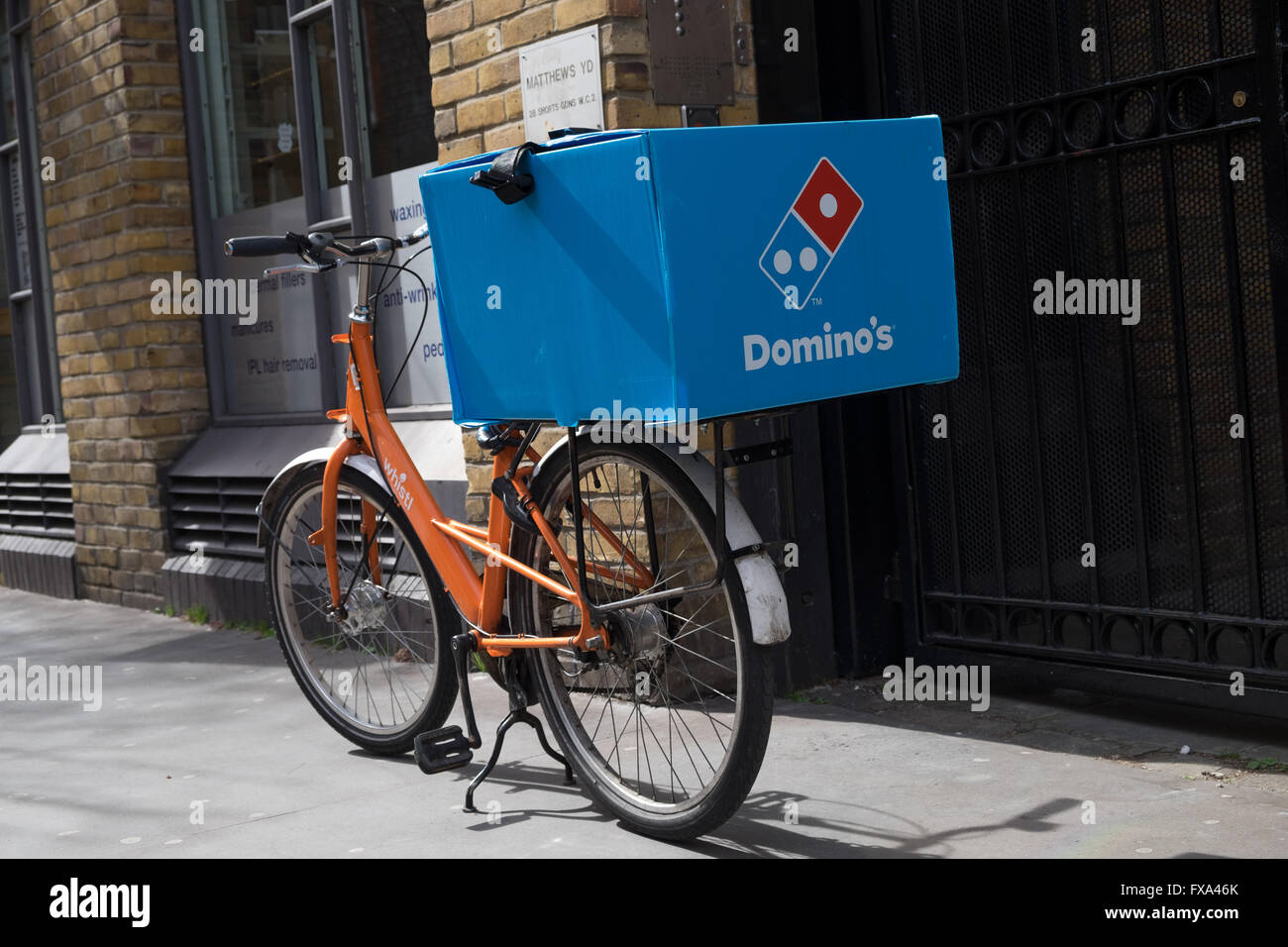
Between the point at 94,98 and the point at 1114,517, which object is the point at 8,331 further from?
the point at 1114,517

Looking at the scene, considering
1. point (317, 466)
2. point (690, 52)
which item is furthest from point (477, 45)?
point (317, 466)

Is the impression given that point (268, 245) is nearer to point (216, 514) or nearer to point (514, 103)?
point (514, 103)

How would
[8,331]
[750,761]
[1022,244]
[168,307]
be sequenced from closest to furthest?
[750,761] → [1022,244] → [168,307] → [8,331]

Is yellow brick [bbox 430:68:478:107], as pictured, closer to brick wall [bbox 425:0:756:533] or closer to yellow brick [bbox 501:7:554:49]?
brick wall [bbox 425:0:756:533]

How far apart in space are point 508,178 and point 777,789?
1.70m

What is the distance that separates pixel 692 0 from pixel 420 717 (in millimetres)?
2330

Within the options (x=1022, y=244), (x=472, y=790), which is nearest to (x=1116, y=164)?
(x=1022, y=244)

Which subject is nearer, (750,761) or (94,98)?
(750,761)

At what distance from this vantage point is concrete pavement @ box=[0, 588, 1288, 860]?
138 inches

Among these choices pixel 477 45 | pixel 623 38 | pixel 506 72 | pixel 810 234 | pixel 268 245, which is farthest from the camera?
pixel 477 45

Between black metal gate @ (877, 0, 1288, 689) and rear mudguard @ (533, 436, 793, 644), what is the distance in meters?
1.45

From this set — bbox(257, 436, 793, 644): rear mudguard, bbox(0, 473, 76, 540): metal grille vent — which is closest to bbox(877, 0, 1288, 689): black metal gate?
bbox(257, 436, 793, 644): rear mudguard

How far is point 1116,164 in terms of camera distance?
421 cm

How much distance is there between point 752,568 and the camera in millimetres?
3297
